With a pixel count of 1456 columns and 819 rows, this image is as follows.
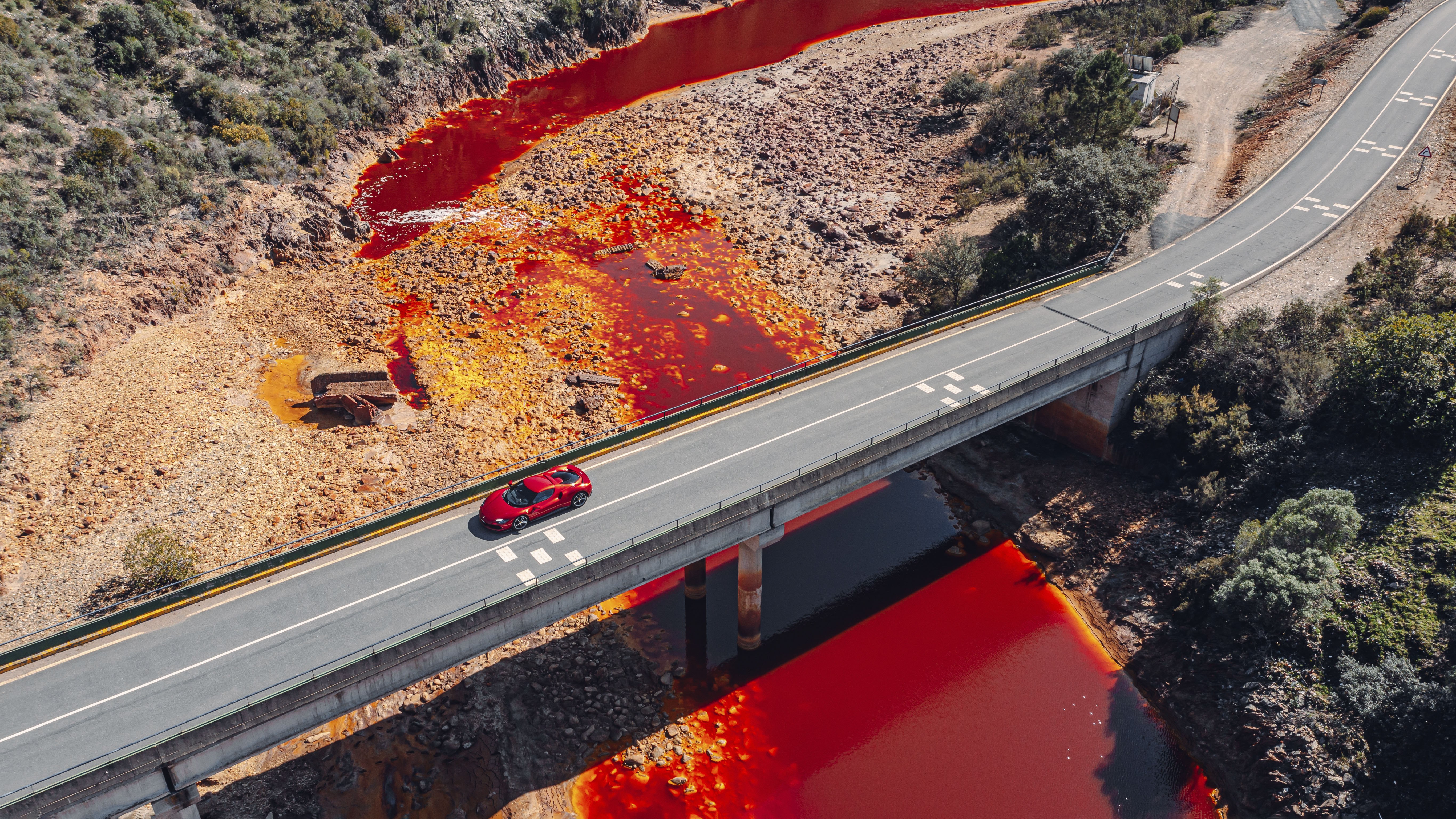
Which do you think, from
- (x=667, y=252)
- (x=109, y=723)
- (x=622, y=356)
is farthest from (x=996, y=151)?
(x=109, y=723)

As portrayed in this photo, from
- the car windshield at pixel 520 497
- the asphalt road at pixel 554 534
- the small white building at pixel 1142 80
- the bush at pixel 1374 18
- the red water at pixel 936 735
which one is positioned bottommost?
the red water at pixel 936 735

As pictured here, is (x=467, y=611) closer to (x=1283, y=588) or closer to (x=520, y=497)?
(x=520, y=497)

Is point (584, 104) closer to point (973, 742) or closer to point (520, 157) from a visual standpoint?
point (520, 157)

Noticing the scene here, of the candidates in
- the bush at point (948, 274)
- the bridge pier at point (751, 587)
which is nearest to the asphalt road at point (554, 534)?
the bridge pier at point (751, 587)

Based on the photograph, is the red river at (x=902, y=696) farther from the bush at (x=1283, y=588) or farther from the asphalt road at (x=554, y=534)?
the asphalt road at (x=554, y=534)

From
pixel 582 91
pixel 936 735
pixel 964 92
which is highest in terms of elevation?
pixel 964 92

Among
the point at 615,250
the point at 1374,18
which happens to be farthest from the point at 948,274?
the point at 1374,18

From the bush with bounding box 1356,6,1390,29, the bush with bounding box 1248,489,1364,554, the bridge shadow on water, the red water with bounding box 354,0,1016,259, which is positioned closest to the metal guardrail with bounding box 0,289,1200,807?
the bridge shadow on water
